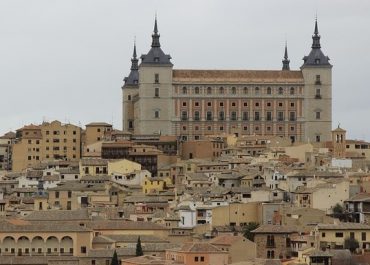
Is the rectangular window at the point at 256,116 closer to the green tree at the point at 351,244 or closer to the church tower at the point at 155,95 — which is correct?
the church tower at the point at 155,95

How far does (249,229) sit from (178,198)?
1435 centimetres

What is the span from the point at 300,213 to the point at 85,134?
45.3 metres

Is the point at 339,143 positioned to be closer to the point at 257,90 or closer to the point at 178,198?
the point at 257,90

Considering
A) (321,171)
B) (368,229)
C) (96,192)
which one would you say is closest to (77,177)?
(96,192)

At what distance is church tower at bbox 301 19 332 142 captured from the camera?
13575 cm

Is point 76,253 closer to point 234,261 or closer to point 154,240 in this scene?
point 154,240

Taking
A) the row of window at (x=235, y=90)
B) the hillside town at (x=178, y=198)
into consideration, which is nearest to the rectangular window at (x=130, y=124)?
the row of window at (x=235, y=90)

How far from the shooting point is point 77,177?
107 m

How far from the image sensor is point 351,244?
7456cm

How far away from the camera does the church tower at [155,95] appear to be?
13550 centimetres

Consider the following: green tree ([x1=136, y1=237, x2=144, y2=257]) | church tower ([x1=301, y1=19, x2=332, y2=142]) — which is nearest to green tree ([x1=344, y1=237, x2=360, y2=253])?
green tree ([x1=136, y1=237, x2=144, y2=257])

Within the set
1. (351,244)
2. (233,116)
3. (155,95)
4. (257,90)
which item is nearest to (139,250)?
(351,244)

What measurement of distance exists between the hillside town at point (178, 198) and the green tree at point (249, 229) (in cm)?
12

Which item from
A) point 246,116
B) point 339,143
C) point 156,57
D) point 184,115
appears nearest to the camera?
point 339,143
